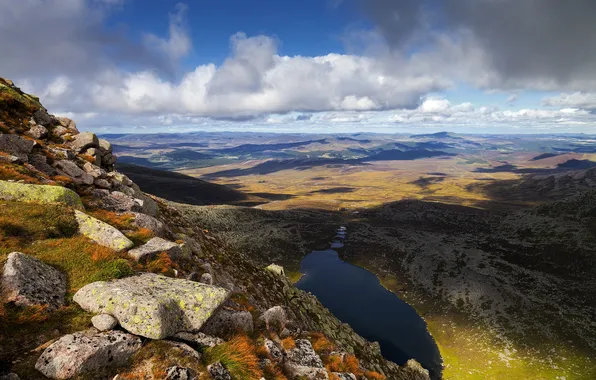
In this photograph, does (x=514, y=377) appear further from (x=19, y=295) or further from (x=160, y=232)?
(x=19, y=295)

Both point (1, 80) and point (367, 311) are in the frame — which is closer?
point (1, 80)

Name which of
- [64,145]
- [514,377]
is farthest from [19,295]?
[514,377]

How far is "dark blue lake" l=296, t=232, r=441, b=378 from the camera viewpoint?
256ft

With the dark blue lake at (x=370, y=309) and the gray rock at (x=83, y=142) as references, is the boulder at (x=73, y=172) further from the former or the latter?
the dark blue lake at (x=370, y=309)

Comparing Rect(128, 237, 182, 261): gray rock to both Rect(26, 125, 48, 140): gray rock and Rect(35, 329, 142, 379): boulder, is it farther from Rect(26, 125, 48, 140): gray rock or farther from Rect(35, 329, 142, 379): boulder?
Rect(26, 125, 48, 140): gray rock

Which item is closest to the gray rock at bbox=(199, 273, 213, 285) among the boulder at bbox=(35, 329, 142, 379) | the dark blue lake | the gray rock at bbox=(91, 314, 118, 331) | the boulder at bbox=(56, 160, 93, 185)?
the gray rock at bbox=(91, 314, 118, 331)

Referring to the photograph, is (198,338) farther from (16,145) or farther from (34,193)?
(16,145)

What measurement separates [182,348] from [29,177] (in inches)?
692

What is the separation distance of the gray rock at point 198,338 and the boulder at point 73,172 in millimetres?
18706

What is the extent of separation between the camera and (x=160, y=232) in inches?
816

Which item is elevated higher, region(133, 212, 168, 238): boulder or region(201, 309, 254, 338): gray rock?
region(133, 212, 168, 238): boulder

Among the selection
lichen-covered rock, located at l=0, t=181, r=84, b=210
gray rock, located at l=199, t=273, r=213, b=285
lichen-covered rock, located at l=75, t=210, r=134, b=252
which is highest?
lichen-covered rock, located at l=0, t=181, r=84, b=210

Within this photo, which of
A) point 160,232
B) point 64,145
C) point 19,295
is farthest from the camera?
point 64,145

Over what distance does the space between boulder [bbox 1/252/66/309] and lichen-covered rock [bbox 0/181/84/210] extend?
22.2ft
